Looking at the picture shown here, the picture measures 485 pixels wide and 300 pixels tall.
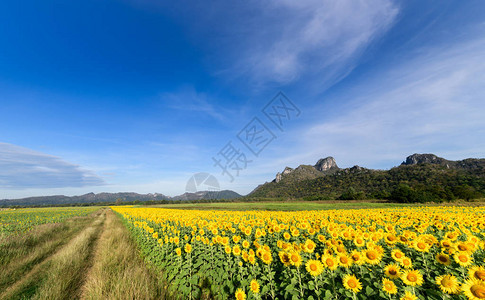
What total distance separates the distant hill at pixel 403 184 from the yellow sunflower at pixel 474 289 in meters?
59.0

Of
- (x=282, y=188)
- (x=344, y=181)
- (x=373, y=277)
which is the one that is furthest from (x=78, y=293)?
(x=282, y=188)

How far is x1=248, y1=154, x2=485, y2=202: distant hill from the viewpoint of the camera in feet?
154

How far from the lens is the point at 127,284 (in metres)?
5.53

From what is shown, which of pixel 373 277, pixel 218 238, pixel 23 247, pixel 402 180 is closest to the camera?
pixel 373 277

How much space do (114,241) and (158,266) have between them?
673cm

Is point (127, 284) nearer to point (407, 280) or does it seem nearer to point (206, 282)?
point (206, 282)

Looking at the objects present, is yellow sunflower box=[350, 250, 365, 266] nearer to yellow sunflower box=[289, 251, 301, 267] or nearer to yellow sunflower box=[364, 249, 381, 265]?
yellow sunflower box=[364, 249, 381, 265]

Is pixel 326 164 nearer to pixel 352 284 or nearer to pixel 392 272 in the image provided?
pixel 392 272

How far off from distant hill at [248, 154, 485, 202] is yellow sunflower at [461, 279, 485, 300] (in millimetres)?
59048

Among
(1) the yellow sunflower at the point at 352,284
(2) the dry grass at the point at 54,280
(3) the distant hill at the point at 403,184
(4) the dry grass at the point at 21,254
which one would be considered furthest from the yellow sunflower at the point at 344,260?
(3) the distant hill at the point at 403,184

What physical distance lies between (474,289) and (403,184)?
80930 mm

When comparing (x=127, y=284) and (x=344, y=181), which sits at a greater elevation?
(x=344, y=181)

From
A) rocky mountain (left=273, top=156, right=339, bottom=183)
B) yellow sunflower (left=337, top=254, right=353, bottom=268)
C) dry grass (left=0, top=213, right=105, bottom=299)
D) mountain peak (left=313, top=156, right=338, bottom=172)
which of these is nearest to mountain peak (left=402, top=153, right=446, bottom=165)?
rocky mountain (left=273, top=156, right=339, bottom=183)

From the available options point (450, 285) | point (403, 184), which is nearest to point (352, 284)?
point (450, 285)
